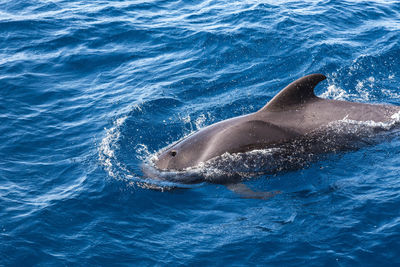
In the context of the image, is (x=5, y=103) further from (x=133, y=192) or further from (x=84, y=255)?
(x=84, y=255)

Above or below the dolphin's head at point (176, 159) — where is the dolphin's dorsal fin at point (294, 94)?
above

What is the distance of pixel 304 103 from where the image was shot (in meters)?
10.9

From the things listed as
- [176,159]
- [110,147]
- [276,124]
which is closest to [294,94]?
[276,124]

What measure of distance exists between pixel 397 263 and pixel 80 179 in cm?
721

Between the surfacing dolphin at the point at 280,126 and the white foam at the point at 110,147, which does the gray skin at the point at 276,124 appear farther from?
the white foam at the point at 110,147

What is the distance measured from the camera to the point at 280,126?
34.9 feet

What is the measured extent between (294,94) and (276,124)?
810 millimetres

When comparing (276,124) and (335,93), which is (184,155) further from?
(335,93)

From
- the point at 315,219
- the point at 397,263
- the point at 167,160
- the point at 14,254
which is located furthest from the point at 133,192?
the point at 397,263

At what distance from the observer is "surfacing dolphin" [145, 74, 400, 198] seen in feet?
34.7

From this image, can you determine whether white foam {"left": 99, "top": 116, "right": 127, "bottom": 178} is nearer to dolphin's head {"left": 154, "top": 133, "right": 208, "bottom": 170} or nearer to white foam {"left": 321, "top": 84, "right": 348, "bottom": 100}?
dolphin's head {"left": 154, "top": 133, "right": 208, "bottom": 170}

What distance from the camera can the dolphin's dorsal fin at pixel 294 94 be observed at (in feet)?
34.7

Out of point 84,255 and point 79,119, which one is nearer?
point 84,255

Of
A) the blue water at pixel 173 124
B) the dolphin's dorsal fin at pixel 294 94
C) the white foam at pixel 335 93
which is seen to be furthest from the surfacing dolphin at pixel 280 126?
the white foam at pixel 335 93
